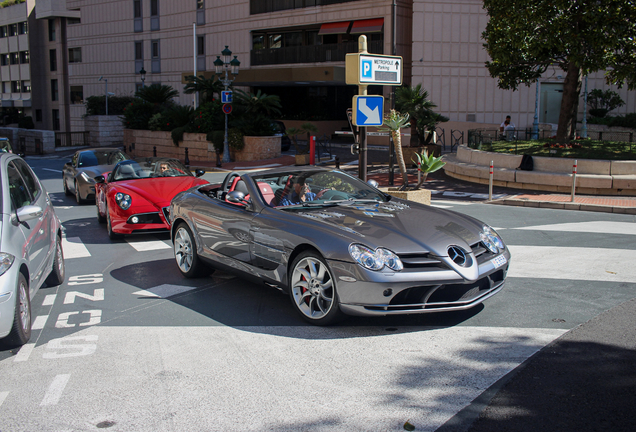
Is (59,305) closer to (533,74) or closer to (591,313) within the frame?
(591,313)

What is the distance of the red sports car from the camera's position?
10250mm

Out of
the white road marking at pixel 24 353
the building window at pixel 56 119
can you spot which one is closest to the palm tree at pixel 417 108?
the white road marking at pixel 24 353

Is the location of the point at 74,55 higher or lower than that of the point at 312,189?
higher

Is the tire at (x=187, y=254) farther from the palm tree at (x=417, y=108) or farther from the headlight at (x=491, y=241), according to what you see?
the palm tree at (x=417, y=108)

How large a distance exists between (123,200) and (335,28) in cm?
2908

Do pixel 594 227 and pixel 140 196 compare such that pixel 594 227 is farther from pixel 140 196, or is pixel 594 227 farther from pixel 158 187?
pixel 140 196

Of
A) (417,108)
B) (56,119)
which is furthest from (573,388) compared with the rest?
(56,119)

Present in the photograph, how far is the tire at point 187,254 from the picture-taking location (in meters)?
7.54

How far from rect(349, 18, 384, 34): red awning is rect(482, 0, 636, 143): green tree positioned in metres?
14.6

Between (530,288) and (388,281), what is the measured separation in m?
2.52

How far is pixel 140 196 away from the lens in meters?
10.4

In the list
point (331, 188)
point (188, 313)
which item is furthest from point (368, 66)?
point (188, 313)

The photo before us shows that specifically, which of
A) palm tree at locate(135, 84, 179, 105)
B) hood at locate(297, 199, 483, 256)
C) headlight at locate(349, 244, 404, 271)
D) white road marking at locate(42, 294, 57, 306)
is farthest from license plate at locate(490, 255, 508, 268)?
palm tree at locate(135, 84, 179, 105)

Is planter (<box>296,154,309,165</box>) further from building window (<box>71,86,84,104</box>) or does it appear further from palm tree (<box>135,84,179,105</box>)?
building window (<box>71,86,84,104</box>)
